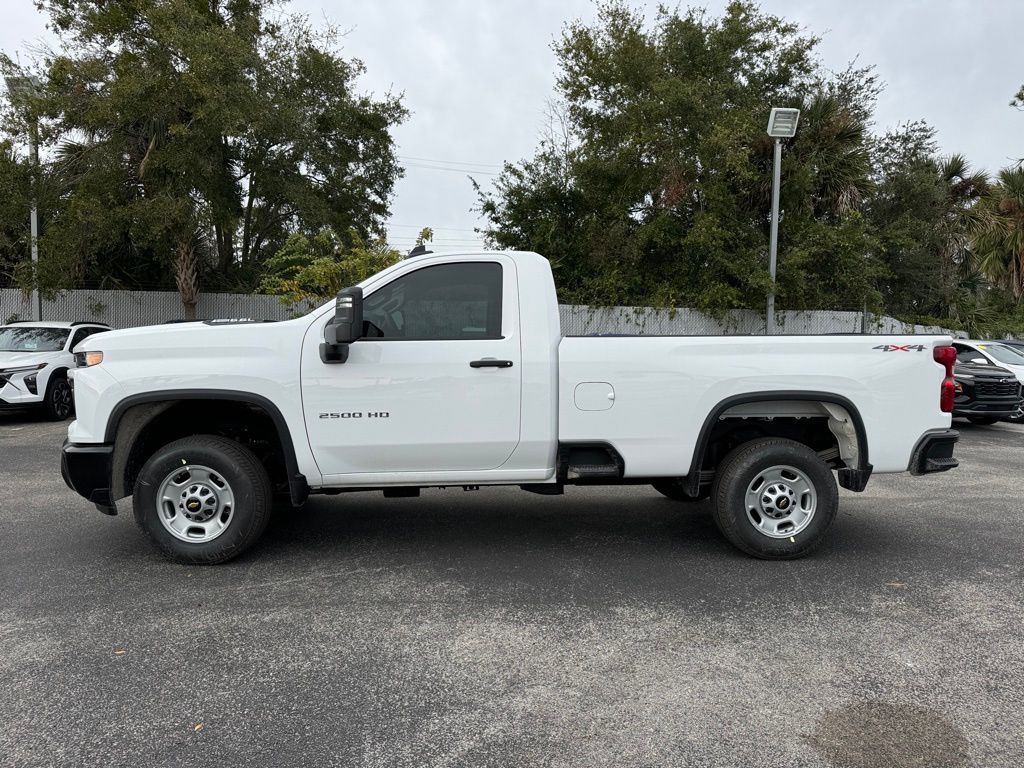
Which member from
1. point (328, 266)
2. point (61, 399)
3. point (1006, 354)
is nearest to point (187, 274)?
point (328, 266)

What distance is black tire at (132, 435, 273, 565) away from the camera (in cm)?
481

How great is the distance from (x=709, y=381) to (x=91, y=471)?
396cm

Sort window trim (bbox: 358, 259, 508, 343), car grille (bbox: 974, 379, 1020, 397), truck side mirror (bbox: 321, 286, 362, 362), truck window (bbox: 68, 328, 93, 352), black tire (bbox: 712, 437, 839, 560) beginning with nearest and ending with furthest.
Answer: truck side mirror (bbox: 321, 286, 362, 362)
window trim (bbox: 358, 259, 508, 343)
black tire (bbox: 712, 437, 839, 560)
car grille (bbox: 974, 379, 1020, 397)
truck window (bbox: 68, 328, 93, 352)

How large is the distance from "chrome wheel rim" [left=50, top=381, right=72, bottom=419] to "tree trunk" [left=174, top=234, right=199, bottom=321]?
6888 mm

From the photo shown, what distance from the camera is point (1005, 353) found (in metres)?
13.9

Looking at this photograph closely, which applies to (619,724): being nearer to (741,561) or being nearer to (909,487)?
(741,561)

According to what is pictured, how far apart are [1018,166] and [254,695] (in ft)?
90.8

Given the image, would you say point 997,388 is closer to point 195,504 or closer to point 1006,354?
point 1006,354

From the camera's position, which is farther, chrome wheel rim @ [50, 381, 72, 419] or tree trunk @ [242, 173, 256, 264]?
tree trunk @ [242, 173, 256, 264]

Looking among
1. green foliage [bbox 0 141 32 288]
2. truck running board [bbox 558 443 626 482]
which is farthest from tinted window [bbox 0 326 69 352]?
truck running board [bbox 558 443 626 482]

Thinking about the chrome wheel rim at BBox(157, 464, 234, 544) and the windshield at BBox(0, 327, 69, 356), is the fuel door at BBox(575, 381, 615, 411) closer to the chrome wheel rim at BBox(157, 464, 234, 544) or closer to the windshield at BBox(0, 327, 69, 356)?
the chrome wheel rim at BBox(157, 464, 234, 544)

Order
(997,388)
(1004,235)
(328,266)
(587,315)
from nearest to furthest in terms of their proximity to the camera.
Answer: (997,388) → (328,266) → (587,315) → (1004,235)

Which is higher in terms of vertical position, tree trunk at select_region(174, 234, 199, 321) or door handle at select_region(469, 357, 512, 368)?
tree trunk at select_region(174, 234, 199, 321)

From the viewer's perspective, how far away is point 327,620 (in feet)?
13.5
